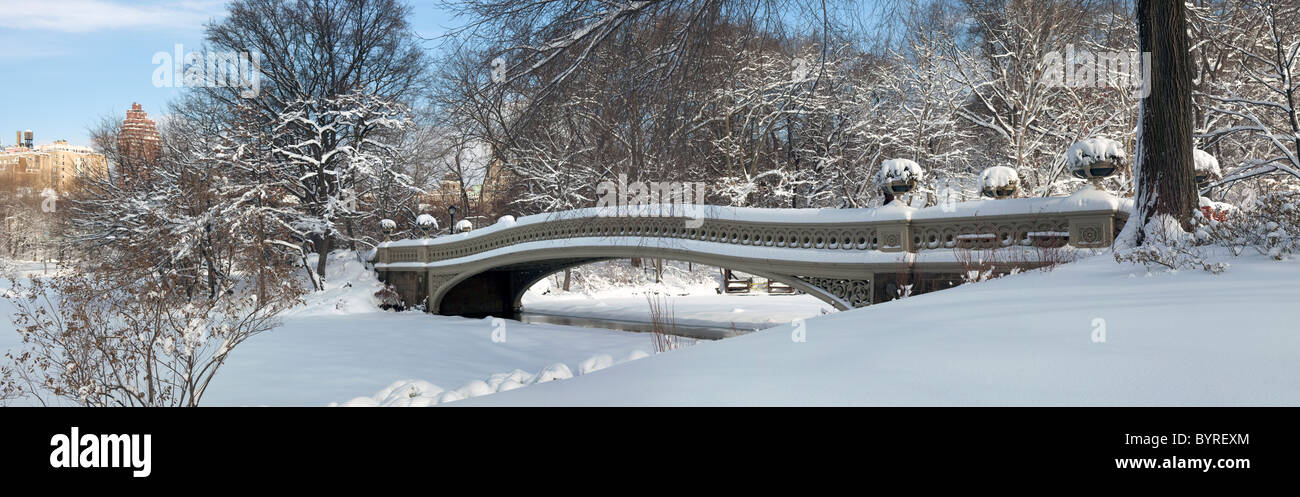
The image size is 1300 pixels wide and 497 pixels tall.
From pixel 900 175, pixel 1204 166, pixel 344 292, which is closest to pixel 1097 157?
pixel 1204 166

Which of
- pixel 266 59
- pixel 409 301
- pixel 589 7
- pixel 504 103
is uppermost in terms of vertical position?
pixel 266 59

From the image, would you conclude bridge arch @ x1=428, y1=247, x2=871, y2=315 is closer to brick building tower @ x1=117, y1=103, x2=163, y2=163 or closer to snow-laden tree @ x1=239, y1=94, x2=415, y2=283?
snow-laden tree @ x1=239, y1=94, x2=415, y2=283

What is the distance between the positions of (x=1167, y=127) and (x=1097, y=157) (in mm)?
1814

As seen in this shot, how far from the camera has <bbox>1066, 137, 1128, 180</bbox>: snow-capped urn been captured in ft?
32.3

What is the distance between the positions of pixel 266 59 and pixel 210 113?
2.34m

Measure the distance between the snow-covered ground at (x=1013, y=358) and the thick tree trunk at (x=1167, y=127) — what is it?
3223 mm

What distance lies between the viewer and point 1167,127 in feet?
26.8

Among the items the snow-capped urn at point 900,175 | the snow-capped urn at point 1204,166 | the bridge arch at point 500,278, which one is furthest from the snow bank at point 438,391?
the snow-capped urn at point 1204,166

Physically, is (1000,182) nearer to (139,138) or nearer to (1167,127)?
(1167,127)

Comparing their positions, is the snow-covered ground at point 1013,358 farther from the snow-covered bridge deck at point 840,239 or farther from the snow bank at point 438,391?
the snow-covered bridge deck at point 840,239

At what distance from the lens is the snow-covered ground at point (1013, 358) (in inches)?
104
